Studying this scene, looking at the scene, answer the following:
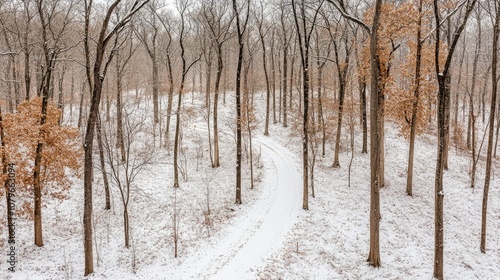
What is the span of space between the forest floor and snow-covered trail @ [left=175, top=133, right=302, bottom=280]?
53 millimetres

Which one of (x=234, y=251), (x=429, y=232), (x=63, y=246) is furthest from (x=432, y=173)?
(x=63, y=246)

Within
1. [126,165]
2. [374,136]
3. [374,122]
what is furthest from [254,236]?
[126,165]

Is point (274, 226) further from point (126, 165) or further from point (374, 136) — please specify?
point (126, 165)

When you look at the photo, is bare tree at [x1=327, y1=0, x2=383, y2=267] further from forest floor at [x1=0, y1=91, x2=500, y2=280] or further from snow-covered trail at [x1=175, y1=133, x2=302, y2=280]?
snow-covered trail at [x1=175, y1=133, x2=302, y2=280]

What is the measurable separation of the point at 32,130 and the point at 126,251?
278 inches

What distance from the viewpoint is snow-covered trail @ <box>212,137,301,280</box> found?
12.6 metres

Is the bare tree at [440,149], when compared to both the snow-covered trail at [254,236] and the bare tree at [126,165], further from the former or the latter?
the bare tree at [126,165]

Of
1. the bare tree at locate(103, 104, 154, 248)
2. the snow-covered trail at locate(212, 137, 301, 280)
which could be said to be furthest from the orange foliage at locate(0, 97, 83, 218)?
the snow-covered trail at locate(212, 137, 301, 280)

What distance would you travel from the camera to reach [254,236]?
1517 cm

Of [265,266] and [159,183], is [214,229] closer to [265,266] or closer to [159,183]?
[265,266]

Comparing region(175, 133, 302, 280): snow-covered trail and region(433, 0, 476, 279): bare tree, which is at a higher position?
region(433, 0, 476, 279): bare tree

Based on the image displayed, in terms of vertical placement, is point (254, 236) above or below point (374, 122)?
below

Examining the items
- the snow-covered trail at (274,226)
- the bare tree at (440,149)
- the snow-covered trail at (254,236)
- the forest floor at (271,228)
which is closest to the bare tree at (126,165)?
the forest floor at (271,228)

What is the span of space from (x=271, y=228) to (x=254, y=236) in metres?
1.19
